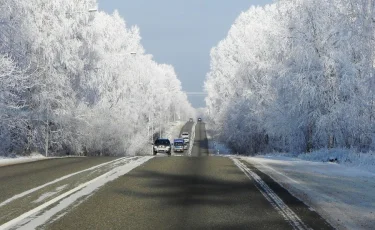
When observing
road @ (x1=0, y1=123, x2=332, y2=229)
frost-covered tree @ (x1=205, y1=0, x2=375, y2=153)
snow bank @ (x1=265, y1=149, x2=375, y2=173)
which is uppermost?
frost-covered tree @ (x1=205, y1=0, x2=375, y2=153)

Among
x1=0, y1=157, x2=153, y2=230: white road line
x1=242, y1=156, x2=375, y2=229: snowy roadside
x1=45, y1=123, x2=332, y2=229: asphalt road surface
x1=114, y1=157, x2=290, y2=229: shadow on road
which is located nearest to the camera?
x1=0, y1=157, x2=153, y2=230: white road line

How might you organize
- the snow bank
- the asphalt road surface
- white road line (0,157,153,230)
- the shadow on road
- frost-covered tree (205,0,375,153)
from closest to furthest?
1. white road line (0,157,153,230)
2. the asphalt road surface
3. the shadow on road
4. the snow bank
5. frost-covered tree (205,0,375,153)

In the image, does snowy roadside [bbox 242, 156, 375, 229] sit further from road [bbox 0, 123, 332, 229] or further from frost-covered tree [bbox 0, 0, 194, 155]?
frost-covered tree [bbox 0, 0, 194, 155]

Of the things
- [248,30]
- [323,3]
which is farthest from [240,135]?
[323,3]

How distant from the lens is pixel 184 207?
27.6 feet

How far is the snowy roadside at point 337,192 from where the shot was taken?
7.62 m

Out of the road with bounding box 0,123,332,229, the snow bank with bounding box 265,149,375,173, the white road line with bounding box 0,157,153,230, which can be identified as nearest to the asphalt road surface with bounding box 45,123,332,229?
the road with bounding box 0,123,332,229

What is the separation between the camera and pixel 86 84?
34500 millimetres

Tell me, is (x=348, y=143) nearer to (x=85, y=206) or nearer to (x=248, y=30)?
(x=85, y=206)

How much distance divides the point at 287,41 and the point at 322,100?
436cm

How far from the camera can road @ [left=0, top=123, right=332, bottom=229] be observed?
6.96 metres

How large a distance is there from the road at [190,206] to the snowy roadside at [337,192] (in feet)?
1.04

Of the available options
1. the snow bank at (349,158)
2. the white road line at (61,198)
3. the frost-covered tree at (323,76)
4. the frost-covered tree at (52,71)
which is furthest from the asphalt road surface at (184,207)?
the frost-covered tree at (52,71)

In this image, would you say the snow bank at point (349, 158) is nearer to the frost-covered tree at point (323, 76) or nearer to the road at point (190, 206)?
the frost-covered tree at point (323, 76)
